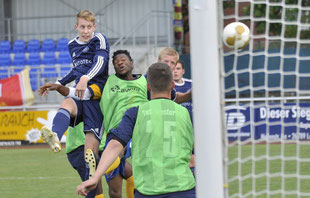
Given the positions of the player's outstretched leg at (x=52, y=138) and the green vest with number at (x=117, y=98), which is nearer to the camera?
the player's outstretched leg at (x=52, y=138)

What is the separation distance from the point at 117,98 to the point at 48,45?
17.5 metres

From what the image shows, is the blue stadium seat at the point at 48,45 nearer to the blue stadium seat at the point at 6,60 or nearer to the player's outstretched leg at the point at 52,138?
the blue stadium seat at the point at 6,60

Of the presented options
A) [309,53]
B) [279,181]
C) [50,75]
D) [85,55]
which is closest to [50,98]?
[50,75]

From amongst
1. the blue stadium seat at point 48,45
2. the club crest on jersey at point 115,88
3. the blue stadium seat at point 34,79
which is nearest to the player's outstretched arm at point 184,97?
the club crest on jersey at point 115,88

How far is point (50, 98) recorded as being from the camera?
20.0 metres

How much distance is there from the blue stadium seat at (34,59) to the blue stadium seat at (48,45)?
0.61 metres

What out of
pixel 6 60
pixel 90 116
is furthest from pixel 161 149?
pixel 6 60

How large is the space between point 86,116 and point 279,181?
376 centimetres

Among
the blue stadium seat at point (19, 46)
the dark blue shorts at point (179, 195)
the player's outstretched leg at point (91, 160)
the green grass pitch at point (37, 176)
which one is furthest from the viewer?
the blue stadium seat at point (19, 46)

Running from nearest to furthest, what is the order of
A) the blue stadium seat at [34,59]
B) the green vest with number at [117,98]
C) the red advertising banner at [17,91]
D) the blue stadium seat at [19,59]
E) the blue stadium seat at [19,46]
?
1. the green vest with number at [117,98]
2. the red advertising banner at [17,91]
3. the blue stadium seat at [34,59]
4. the blue stadium seat at [19,59]
5. the blue stadium seat at [19,46]

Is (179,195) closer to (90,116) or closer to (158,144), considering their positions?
(158,144)

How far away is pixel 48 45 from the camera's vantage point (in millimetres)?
23078

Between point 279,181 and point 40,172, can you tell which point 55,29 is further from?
point 279,181

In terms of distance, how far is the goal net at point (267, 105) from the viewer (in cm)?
407
